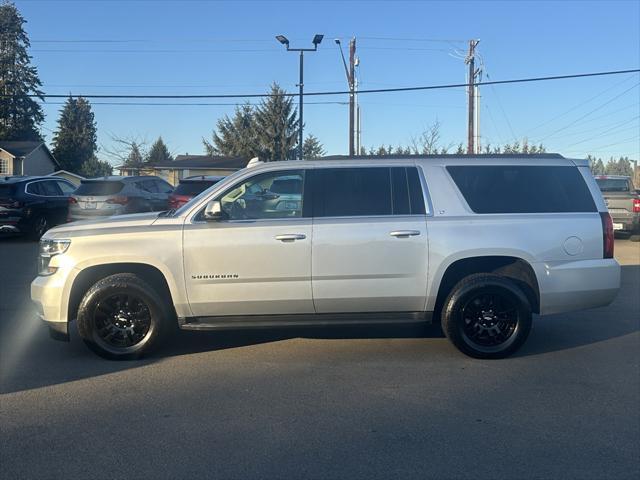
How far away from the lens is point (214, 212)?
5770mm

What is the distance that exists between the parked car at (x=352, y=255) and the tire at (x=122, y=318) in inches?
0.5

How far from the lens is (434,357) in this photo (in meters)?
6.17

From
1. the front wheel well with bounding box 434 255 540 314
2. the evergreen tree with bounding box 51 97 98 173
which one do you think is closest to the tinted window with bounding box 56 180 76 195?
the front wheel well with bounding box 434 255 540 314

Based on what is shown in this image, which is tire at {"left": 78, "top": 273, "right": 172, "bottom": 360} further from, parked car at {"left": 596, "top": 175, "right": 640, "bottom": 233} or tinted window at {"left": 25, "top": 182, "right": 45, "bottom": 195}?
parked car at {"left": 596, "top": 175, "right": 640, "bottom": 233}

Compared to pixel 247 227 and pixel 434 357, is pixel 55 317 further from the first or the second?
pixel 434 357

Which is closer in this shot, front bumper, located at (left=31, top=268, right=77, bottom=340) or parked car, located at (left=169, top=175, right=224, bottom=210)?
front bumper, located at (left=31, top=268, right=77, bottom=340)

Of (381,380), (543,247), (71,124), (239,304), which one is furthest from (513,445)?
(71,124)

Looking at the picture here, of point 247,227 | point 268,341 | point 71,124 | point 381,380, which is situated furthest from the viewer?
point 71,124

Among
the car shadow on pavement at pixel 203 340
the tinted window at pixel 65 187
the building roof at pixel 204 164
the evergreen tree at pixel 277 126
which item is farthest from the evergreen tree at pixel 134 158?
the car shadow on pavement at pixel 203 340

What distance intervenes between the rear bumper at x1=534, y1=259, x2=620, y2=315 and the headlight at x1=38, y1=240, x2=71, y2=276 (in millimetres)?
4440

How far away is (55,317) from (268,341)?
7.05 ft

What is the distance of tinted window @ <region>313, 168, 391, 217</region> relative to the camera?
5.98m

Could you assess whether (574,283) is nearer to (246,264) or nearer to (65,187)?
(246,264)

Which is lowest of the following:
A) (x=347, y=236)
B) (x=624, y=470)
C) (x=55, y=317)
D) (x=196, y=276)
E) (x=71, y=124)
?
(x=624, y=470)
